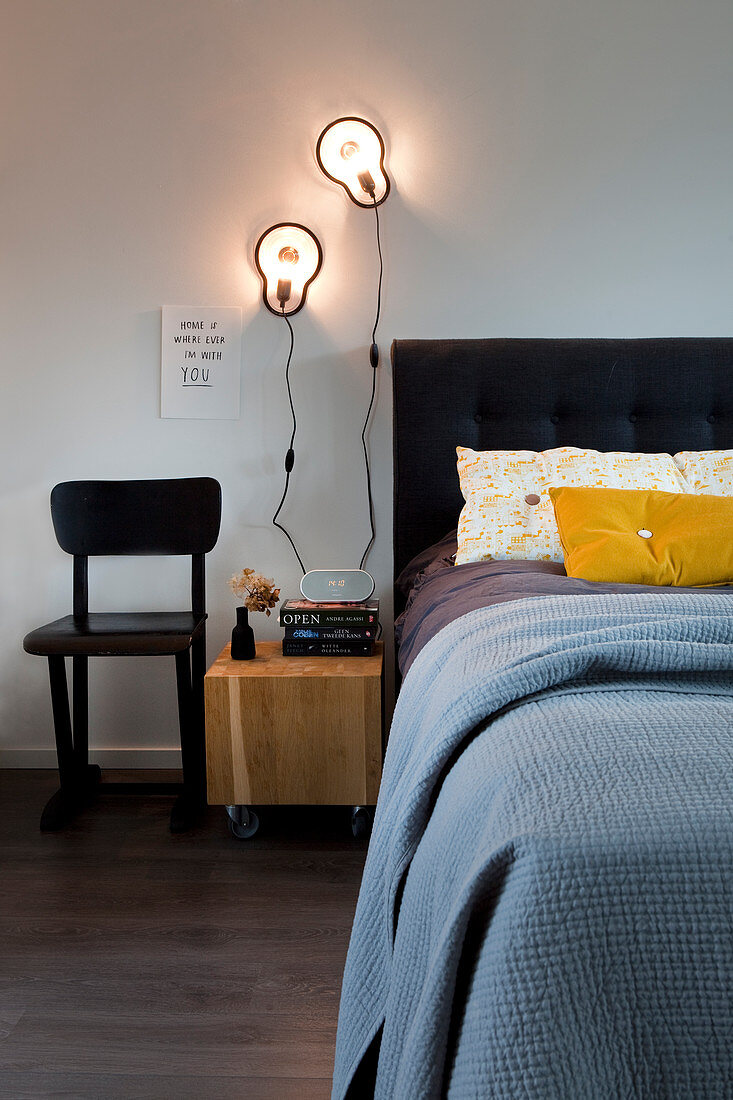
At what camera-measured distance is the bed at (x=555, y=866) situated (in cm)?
55

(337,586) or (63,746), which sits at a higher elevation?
(337,586)

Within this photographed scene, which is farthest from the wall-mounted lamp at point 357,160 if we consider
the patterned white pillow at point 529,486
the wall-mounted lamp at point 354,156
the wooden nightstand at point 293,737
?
the wooden nightstand at point 293,737

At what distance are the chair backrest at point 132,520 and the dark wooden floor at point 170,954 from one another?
26.9 inches

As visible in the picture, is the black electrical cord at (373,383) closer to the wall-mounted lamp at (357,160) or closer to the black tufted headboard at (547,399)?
the wall-mounted lamp at (357,160)

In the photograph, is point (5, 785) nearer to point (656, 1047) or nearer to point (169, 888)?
point (169, 888)

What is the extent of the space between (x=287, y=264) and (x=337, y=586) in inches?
38.1

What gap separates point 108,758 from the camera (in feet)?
8.29

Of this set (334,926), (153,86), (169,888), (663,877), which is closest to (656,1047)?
(663,877)

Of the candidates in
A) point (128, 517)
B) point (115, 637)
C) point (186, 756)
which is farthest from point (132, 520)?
point (186, 756)

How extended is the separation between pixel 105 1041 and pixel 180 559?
1433 millimetres

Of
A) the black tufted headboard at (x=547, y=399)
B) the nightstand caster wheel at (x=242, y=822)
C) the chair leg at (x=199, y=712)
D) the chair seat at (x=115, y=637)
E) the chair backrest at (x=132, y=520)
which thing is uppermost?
the black tufted headboard at (x=547, y=399)

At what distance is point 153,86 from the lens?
239 cm

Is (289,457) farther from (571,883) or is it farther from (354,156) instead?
(571,883)

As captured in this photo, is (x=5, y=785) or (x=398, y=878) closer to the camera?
(x=398, y=878)
